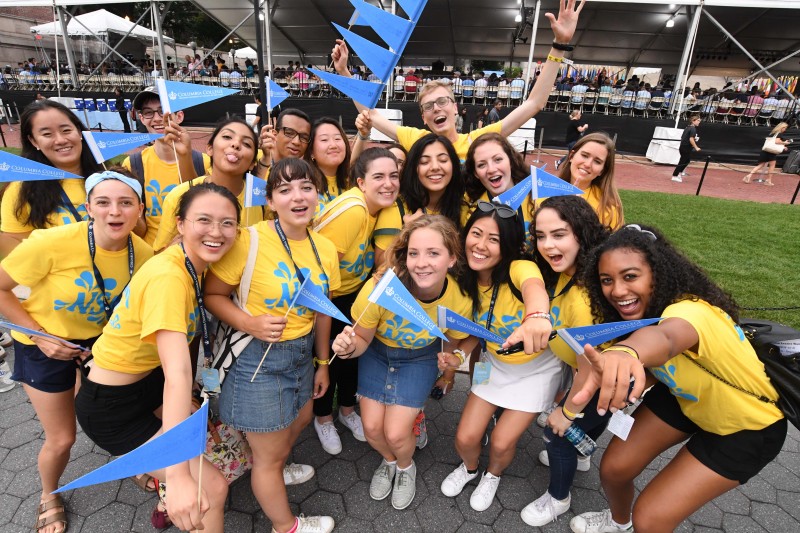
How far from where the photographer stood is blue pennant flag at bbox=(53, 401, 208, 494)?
1294 millimetres

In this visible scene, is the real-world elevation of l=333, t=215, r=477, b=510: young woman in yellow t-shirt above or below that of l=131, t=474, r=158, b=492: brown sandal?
above

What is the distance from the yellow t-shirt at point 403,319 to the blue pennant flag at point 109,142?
1.79m

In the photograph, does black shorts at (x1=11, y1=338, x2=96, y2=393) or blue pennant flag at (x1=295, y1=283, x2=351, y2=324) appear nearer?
blue pennant flag at (x1=295, y1=283, x2=351, y2=324)

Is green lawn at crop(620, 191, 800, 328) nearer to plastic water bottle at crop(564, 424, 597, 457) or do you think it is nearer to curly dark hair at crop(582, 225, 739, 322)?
curly dark hair at crop(582, 225, 739, 322)

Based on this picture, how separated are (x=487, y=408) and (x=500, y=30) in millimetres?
22823

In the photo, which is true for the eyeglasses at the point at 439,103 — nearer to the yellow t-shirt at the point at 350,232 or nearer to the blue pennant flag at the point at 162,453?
the yellow t-shirt at the point at 350,232

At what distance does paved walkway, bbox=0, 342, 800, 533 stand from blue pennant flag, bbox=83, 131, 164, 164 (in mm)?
2113

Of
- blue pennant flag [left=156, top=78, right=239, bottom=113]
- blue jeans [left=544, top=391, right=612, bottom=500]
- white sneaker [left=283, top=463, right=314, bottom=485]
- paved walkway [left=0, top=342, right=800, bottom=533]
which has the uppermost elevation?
blue pennant flag [left=156, top=78, right=239, bottom=113]

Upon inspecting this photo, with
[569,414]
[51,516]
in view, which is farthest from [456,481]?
[51,516]

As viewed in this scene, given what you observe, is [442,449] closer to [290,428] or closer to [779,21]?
[290,428]

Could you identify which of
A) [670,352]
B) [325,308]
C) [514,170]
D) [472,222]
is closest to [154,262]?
[325,308]

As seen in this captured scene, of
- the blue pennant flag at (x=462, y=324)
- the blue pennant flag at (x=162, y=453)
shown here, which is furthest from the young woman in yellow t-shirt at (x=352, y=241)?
the blue pennant flag at (x=162, y=453)

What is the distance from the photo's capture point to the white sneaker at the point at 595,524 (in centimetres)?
259

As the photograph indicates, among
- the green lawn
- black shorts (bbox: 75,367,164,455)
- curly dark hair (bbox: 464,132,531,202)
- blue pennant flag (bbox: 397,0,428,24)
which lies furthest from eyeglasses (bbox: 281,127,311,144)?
the green lawn
